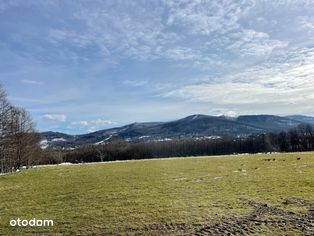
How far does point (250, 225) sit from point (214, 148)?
16195 cm

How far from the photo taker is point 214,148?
571ft

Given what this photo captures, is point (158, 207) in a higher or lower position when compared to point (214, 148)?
lower

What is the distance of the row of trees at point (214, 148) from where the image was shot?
148 meters

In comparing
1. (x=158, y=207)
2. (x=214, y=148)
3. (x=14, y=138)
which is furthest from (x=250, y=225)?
(x=214, y=148)

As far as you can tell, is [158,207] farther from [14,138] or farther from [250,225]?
[14,138]

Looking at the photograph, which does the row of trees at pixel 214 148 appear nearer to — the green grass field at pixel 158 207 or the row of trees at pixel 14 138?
the row of trees at pixel 14 138

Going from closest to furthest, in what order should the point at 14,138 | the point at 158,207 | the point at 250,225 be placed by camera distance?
the point at 250,225 → the point at 158,207 → the point at 14,138

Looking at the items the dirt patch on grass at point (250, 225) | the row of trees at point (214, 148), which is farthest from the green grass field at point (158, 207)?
the row of trees at point (214, 148)

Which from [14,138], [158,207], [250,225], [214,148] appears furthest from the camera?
[214,148]

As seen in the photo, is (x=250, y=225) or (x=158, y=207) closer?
(x=250, y=225)

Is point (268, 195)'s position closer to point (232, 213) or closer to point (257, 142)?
point (232, 213)

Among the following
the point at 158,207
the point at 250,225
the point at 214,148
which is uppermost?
the point at 214,148

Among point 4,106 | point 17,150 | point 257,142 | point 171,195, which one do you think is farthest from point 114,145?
point 171,195

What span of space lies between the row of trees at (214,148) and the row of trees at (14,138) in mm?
54875
